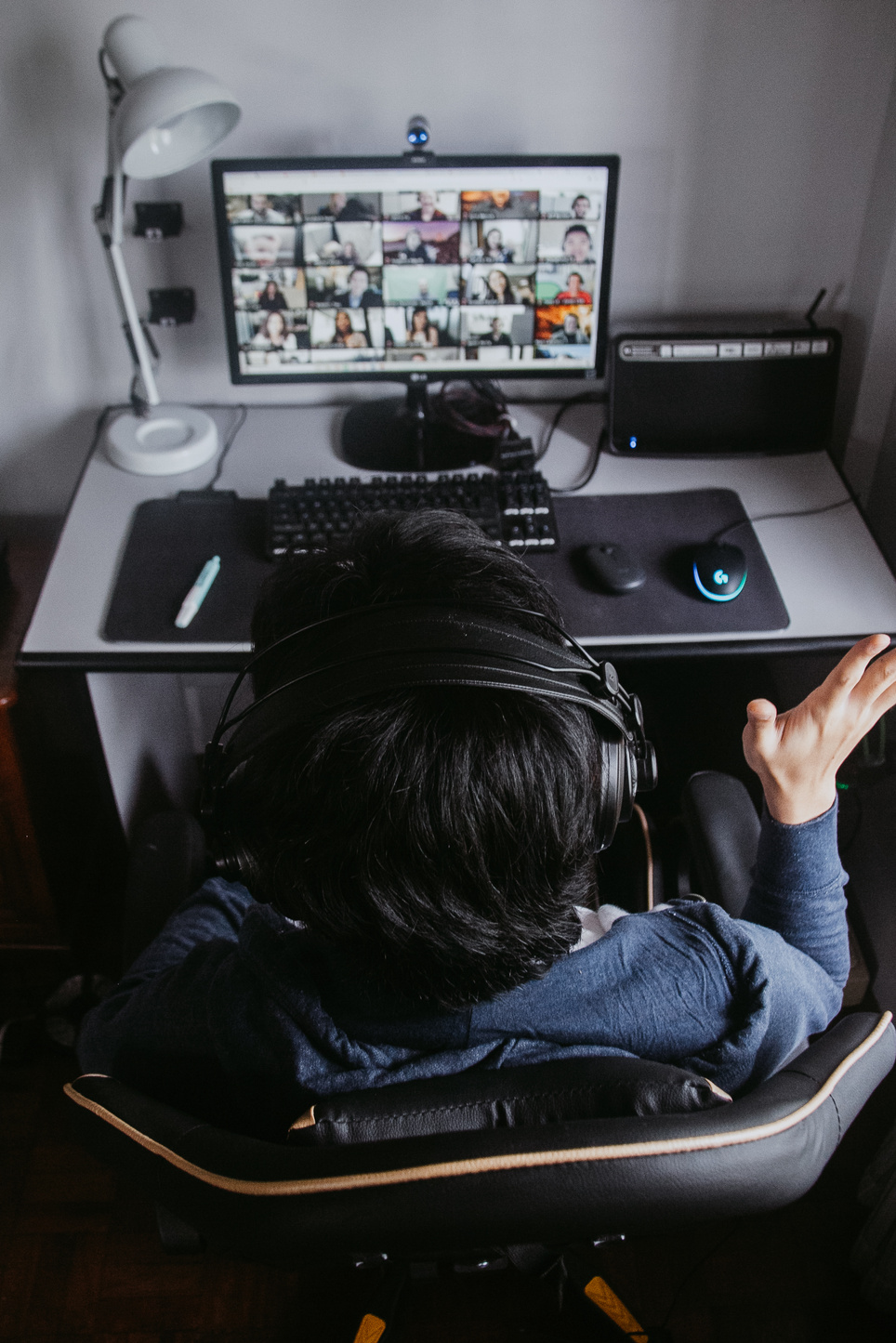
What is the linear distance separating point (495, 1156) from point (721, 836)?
0.70m

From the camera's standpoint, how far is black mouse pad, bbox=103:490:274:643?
1.29m

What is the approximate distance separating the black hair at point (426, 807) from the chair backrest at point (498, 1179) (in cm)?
9

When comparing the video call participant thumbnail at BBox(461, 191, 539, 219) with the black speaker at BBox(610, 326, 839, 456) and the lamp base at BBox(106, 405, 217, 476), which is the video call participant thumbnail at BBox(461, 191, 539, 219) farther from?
the lamp base at BBox(106, 405, 217, 476)

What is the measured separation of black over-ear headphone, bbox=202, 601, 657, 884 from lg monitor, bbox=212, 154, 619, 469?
951 millimetres

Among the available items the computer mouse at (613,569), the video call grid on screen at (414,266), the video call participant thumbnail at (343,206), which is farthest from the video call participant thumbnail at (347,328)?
the computer mouse at (613,569)

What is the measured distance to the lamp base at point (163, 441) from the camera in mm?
1546

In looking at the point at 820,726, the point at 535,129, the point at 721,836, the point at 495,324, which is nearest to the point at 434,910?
the point at 820,726

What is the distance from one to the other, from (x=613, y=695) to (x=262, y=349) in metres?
1.04

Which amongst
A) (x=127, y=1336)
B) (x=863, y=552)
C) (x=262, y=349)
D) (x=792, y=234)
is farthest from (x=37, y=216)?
(x=127, y=1336)

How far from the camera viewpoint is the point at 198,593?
1.32 meters

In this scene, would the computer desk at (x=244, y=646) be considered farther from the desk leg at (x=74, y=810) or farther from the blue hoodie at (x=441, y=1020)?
the blue hoodie at (x=441, y=1020)

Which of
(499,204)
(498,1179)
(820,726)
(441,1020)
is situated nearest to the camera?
(498,1179)

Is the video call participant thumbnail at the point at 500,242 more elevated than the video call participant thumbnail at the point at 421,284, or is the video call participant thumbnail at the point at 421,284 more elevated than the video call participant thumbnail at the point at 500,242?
the video call participant thumbnail at the point at 500,242

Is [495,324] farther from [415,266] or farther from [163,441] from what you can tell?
[163,441]
